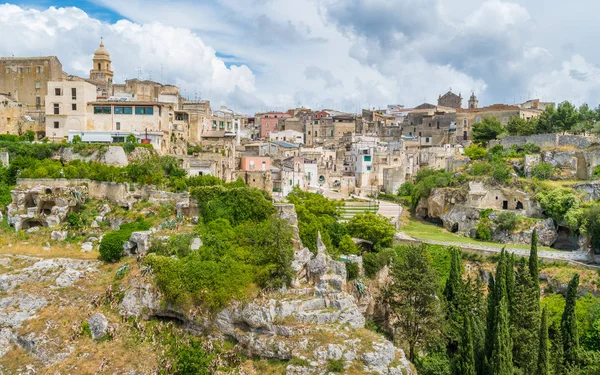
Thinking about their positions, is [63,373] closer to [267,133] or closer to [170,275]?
[170,275]

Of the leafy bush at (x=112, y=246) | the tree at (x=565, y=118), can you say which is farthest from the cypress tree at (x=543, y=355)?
the tree at (x=565, y=118)

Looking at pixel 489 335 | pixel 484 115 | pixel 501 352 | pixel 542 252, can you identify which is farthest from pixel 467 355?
pixel 484 115

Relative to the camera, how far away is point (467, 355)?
21672 millimetres

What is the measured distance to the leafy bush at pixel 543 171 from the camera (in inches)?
A: 1670

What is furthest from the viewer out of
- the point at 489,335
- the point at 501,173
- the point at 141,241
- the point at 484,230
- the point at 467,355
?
the point at 501,173

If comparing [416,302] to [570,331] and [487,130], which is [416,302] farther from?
[487,130]

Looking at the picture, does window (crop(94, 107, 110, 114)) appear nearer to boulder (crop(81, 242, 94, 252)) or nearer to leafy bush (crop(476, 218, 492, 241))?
boulder (crop(81, 242, 94, 252))

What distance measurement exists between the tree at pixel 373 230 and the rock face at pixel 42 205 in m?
17.2

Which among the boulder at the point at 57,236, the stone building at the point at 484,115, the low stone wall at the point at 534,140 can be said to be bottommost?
the boulder at the point at 57,236

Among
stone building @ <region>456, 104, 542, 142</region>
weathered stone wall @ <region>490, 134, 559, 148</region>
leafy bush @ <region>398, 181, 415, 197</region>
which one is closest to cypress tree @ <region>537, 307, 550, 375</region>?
weathered stone wall @ <region>490, 134, 559, 148</region>

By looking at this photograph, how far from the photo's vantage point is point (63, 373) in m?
22.0

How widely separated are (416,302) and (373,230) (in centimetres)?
840

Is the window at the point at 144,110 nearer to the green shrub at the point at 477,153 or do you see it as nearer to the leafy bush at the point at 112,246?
the leafy bush at the point at 112,246

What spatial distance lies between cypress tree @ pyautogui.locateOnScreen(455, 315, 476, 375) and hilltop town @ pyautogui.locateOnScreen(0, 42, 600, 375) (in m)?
0.09
